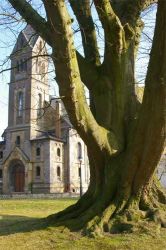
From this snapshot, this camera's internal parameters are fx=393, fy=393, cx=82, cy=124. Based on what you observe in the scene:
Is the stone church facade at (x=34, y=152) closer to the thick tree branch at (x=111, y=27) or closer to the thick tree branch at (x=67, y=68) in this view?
the thick tree branch at (x=111, y=27)

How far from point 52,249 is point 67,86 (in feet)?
8.34

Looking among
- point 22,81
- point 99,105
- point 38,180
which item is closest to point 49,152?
point 38,180

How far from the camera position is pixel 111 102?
861cm

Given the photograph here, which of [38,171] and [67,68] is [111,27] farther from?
[38,171]

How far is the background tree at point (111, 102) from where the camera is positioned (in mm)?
6344

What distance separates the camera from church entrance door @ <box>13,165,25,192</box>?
5759 centimetres

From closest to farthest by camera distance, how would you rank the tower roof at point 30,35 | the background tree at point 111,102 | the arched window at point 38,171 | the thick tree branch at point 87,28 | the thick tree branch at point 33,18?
the background tree at point 111,102 < the thick tree branch at point 33,18 < the thick tree branch at point 87,28 < the tower roof at point 30,35 < the arched window at point 38,171

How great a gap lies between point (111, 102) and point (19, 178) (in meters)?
51.1

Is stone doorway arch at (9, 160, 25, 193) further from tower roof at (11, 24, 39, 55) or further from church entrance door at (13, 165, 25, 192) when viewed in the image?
tower roof at (11, 24, 39, 55)

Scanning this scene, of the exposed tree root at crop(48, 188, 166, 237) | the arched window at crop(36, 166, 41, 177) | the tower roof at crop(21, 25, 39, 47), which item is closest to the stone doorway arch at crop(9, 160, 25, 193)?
the arched window at crop(36, 166, 41, 177)

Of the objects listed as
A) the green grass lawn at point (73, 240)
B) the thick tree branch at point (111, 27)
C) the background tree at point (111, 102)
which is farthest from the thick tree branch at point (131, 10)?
the green grass lawn at point (73, 240)

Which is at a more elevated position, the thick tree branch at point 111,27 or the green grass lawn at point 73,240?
the thick tree branch at point 111,27

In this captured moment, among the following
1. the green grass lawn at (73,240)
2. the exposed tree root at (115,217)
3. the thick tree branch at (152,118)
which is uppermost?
the thick tree branch at (152,118)

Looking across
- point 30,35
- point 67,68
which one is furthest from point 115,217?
point 30,35
